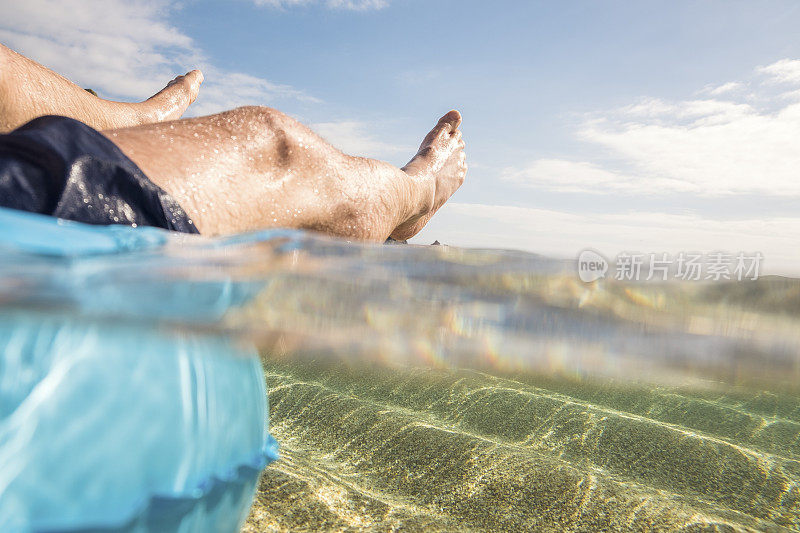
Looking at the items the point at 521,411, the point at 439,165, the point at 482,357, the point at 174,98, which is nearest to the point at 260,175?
the point at 482,357

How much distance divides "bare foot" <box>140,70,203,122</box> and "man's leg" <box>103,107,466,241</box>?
11.4 feet

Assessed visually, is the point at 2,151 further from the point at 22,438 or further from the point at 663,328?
the point at 663,328

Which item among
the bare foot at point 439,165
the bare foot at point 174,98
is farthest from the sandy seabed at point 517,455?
the bare foot at point 174,98

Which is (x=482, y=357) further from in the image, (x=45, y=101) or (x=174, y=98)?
(x=174, y=98)

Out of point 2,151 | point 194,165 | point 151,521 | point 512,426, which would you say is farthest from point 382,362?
point 2,151

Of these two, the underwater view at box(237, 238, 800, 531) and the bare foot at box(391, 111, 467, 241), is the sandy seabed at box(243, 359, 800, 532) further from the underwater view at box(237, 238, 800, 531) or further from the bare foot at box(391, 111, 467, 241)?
the bare foot at box(391, 111, 467, 241)

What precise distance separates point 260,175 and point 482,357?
2.00 m

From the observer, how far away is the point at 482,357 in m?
3.78

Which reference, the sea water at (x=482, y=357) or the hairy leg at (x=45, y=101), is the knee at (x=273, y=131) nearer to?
the sea water at (x=482, y=357)

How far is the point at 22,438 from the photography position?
5.74ft

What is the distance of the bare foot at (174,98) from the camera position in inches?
247

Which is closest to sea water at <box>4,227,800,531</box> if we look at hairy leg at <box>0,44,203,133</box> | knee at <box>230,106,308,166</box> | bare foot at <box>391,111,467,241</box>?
knee at <box>230,106,308,166</box>

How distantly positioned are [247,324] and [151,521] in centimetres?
131

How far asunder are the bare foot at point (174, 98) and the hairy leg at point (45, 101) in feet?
0.78
